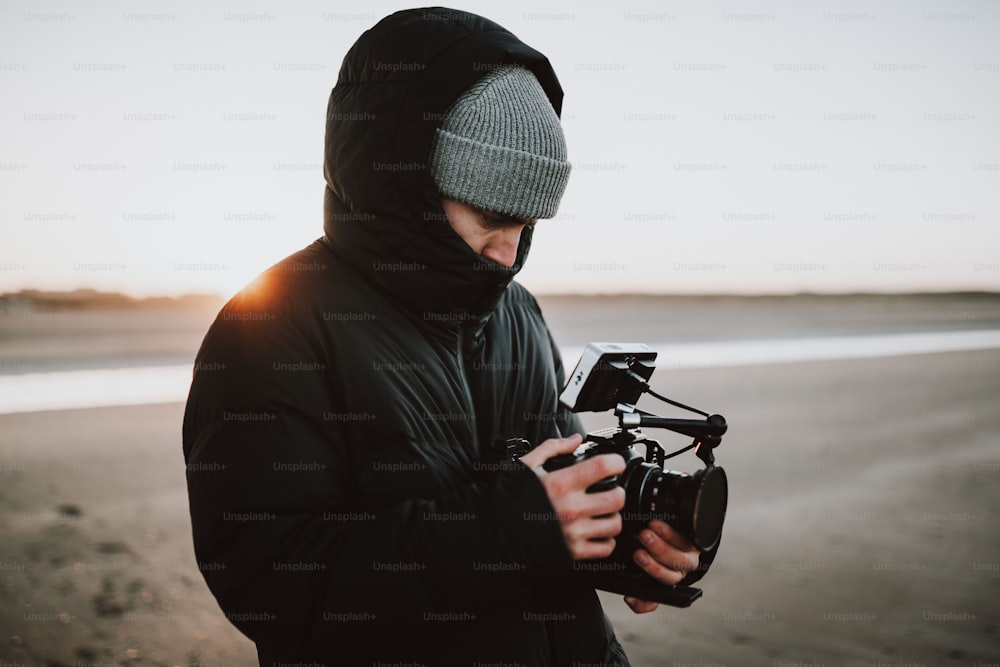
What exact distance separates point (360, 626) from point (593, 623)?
51 centimetres

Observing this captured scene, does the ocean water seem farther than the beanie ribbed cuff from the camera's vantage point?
Yes

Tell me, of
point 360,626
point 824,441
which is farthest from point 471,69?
point 824,441

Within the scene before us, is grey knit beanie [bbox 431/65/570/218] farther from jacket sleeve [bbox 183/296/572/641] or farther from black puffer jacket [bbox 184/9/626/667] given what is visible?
jacket sleeve [bbox 183/296/572/641]

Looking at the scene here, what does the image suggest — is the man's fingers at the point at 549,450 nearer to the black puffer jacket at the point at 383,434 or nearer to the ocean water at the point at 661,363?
the black puffer jacket at the point at 383,434

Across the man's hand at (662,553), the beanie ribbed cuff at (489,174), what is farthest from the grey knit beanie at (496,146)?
the man's hand at (662,553)

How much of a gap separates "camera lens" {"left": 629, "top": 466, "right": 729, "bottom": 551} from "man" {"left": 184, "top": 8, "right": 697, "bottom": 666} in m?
0.04

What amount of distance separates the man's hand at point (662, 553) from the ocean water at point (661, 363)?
1852 millimetres

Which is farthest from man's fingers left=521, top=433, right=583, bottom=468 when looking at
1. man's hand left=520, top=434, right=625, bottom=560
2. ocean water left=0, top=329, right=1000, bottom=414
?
ocean water left=0, top=329, right=1000, bottom=414

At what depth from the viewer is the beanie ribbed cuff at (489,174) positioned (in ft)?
4.16

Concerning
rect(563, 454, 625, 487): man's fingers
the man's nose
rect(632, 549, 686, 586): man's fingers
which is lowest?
rect(632, 549, 686, 586): man's fingers

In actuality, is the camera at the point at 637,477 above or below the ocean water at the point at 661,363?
above

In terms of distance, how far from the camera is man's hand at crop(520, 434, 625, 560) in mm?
1169

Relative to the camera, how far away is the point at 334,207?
54.6 inches

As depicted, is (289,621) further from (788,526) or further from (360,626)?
(788,526)
